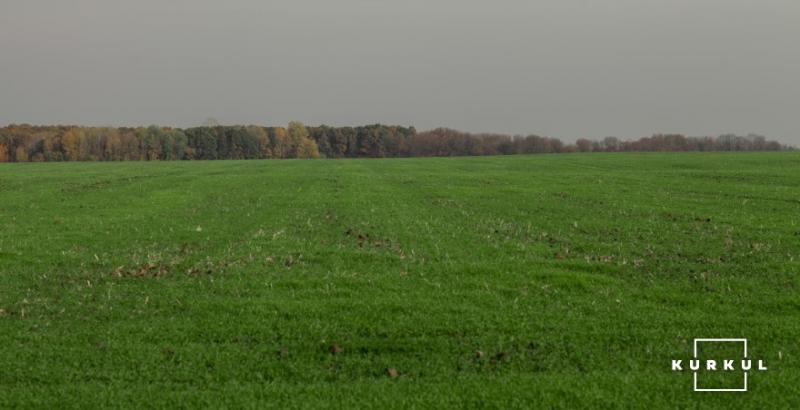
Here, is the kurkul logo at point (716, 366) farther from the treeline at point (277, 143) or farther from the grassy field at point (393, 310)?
the treeline at point (277, 143)

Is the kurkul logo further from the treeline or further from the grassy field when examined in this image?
the treeline

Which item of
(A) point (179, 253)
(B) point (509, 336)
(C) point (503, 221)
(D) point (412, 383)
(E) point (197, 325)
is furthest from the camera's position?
(C) point (503, 221)

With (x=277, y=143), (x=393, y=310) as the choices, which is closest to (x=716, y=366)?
(x=393, y=310)

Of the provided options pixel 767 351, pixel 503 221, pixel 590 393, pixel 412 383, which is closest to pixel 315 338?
pixel 412 383

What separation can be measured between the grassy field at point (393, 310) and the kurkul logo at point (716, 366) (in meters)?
0.13

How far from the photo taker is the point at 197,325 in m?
9.80

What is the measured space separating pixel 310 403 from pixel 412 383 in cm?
127

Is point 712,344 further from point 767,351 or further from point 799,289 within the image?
point 799,289

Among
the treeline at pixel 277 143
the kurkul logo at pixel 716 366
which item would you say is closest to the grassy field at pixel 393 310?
the kurkul logo at pixel 716 366

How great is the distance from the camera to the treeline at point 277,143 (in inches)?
6260

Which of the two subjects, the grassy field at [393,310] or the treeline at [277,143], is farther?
the treeline at [277,143]

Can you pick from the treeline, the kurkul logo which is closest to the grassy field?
the kurkul logo

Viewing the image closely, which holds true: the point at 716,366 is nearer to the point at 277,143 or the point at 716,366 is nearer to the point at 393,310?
the point at 393,310

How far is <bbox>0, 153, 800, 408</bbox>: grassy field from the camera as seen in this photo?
7.48m
